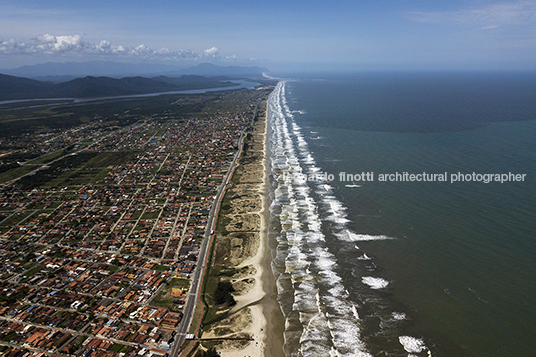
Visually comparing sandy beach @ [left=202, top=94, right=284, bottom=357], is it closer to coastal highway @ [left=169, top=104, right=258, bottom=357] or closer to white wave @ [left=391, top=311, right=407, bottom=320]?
coastal highway @ [left=169, top=104, right=258, bottom=357]

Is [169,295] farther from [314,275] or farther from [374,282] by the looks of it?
[374,282]

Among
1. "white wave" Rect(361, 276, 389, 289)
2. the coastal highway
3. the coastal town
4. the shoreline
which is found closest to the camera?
the shoreline

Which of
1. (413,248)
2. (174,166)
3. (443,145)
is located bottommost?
(413,248)

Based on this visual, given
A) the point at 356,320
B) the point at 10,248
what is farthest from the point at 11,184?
the point at 356,320

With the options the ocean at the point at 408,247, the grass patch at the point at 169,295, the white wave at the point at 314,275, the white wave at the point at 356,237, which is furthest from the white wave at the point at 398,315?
the grass patch at the point at 169,295

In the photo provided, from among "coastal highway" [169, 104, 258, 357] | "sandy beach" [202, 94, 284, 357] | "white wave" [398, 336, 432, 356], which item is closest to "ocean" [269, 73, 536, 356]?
"white wave" [398, 336, 432, 356]

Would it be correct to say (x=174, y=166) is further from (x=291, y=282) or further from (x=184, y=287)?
(x=291, y=282)
